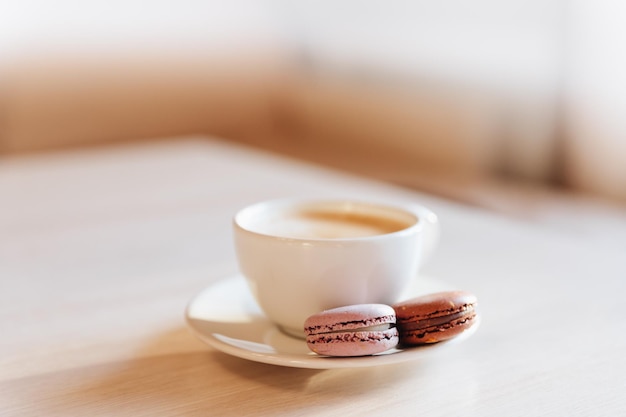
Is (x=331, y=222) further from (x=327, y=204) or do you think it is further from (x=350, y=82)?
(x=350, y=82)

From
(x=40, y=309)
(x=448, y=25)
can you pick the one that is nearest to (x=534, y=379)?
(x=40, y=309)

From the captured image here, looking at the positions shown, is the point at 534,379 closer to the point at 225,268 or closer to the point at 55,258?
the point at 225,268

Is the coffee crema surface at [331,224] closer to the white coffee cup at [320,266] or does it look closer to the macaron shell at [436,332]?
the white coffee cup at [320,266]

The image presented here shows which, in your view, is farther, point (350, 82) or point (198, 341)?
point (350, 82)

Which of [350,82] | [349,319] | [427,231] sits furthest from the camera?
[350,82]

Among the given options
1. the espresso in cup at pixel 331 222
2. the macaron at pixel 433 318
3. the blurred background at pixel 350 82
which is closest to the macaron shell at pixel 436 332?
the macaron at pixel 433 318

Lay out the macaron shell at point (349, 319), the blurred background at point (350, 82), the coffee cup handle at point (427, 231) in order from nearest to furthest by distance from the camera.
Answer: the macaron shell at point (349, 319)
the coffee cup handle at point (427, 231)
the blurred background at point (350, 82)

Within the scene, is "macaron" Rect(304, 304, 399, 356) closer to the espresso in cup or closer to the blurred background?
the espresso in cup

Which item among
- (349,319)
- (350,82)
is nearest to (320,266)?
(349,319)
